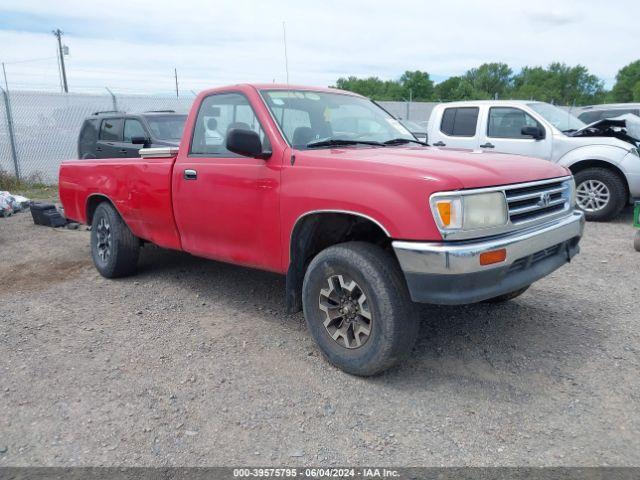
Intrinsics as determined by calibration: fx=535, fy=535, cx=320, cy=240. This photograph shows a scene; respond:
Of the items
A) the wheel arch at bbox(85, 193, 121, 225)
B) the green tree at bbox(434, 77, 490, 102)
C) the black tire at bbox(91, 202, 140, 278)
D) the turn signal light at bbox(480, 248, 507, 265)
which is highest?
the green tree at bbox(434, 77, 490, 102)

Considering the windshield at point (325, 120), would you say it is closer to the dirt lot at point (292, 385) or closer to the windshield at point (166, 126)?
the dirt lot at point (292, 385)

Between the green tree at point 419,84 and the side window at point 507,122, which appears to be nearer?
the side window at point 507,122

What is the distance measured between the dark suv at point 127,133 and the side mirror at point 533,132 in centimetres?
585

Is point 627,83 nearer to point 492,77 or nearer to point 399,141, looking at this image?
point 492,77

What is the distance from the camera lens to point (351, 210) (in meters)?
3.22

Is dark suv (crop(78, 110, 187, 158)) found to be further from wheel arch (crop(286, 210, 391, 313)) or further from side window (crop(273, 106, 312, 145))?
wheel arch (crop(286, 210, 391, 313))

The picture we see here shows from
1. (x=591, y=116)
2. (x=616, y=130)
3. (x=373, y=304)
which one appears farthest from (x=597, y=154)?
(x=373, y=304)

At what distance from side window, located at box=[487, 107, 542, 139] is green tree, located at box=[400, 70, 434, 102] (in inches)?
2589

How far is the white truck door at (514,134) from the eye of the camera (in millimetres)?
8375

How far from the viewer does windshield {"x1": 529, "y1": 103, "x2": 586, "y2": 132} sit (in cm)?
877

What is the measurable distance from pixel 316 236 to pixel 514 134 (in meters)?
6.18

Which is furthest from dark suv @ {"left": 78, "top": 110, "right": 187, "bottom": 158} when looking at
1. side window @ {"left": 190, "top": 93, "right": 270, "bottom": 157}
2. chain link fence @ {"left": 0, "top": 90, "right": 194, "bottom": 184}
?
side window @ {"left": 190, "top": 93, "right": 270, "bottom": 157}

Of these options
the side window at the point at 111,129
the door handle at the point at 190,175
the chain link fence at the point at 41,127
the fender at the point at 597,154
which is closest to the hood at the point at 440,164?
the door handle at the point at 190,175

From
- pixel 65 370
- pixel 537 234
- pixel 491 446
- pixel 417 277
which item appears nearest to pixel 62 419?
pixel 65 370
